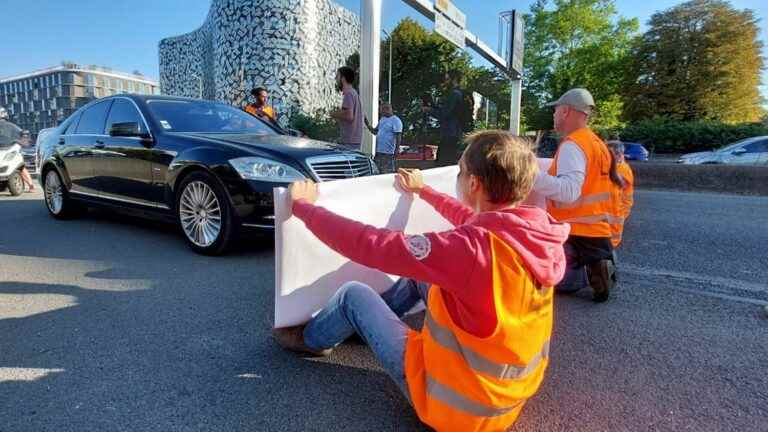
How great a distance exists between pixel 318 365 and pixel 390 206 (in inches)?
39.6

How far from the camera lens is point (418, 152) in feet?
73.8

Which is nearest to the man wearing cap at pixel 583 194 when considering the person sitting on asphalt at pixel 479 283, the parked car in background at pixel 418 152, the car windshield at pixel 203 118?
the person sitting on asphalt at pixel 479 283

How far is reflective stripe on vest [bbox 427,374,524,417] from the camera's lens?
5.04 feet

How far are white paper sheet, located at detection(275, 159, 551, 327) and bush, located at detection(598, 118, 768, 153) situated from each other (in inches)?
887

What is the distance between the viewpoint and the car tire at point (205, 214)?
4133 millimetres

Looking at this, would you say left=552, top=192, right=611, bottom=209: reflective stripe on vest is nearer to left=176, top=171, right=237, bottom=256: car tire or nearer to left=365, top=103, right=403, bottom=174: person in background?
left=176, top=171, right=237, bottom=256: car tire

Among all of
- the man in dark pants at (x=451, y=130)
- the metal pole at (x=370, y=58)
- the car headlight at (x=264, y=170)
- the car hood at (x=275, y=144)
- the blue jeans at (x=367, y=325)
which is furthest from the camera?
the man in dark pants at (x=451, y=130)

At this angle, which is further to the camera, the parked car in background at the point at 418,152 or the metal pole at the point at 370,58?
the parked car in background at the point at 418,152

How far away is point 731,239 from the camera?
5.82 metres

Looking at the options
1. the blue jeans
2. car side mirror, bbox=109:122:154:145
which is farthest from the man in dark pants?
the blue jeans

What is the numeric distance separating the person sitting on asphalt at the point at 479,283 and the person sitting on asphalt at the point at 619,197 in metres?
2.23

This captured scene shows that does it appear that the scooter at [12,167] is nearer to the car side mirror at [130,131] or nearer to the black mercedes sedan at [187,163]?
the black mercedes sedan at [187,163]

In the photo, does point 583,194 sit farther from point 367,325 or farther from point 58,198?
point 58,198

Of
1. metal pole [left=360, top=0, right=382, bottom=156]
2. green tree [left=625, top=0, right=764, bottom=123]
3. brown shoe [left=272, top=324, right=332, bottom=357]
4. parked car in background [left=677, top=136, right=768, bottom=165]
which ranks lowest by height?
brown shoe [left=272, top=324, right=332, bottom=357]
